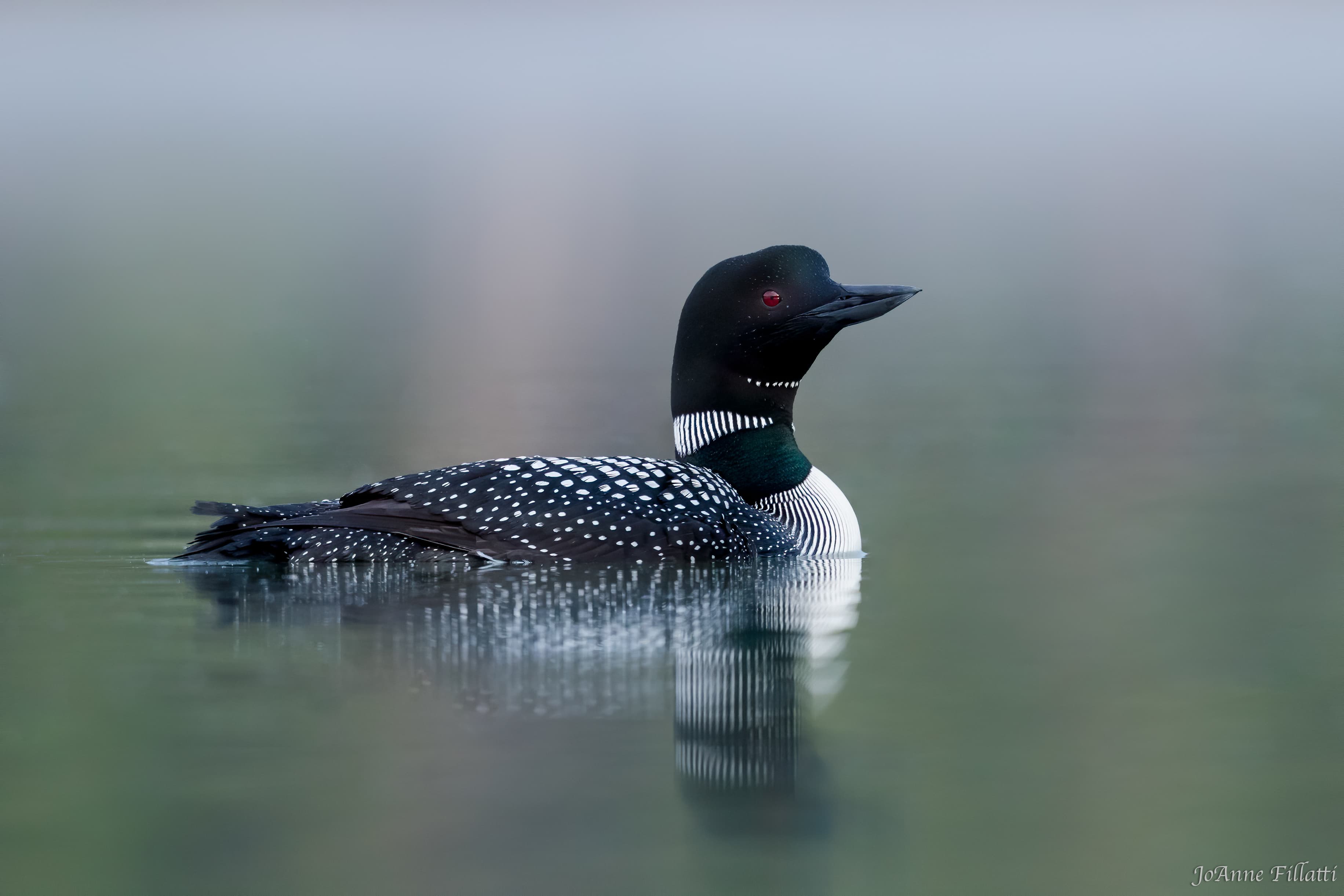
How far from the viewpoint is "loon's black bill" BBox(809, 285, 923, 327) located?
433cm

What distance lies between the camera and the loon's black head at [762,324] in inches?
173

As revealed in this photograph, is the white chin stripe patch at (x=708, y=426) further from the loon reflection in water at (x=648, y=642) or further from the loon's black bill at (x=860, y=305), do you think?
the loon reflection in water at (x=648, y=642)

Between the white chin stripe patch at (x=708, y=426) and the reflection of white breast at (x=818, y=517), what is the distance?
20 cm

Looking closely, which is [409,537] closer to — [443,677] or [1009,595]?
[443,677]

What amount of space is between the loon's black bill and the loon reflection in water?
0.62m

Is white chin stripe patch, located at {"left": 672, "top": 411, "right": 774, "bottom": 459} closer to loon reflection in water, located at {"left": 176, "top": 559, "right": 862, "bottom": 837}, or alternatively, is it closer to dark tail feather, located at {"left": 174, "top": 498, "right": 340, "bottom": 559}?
loon reflection in water, located at {"left": 176, "top": 559, "right": 862, "bottom": 837}

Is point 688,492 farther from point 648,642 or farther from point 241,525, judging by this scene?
point 241,525

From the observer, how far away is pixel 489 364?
816 centimetres

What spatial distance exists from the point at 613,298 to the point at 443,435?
18.6ft

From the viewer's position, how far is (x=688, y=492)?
161 inches
